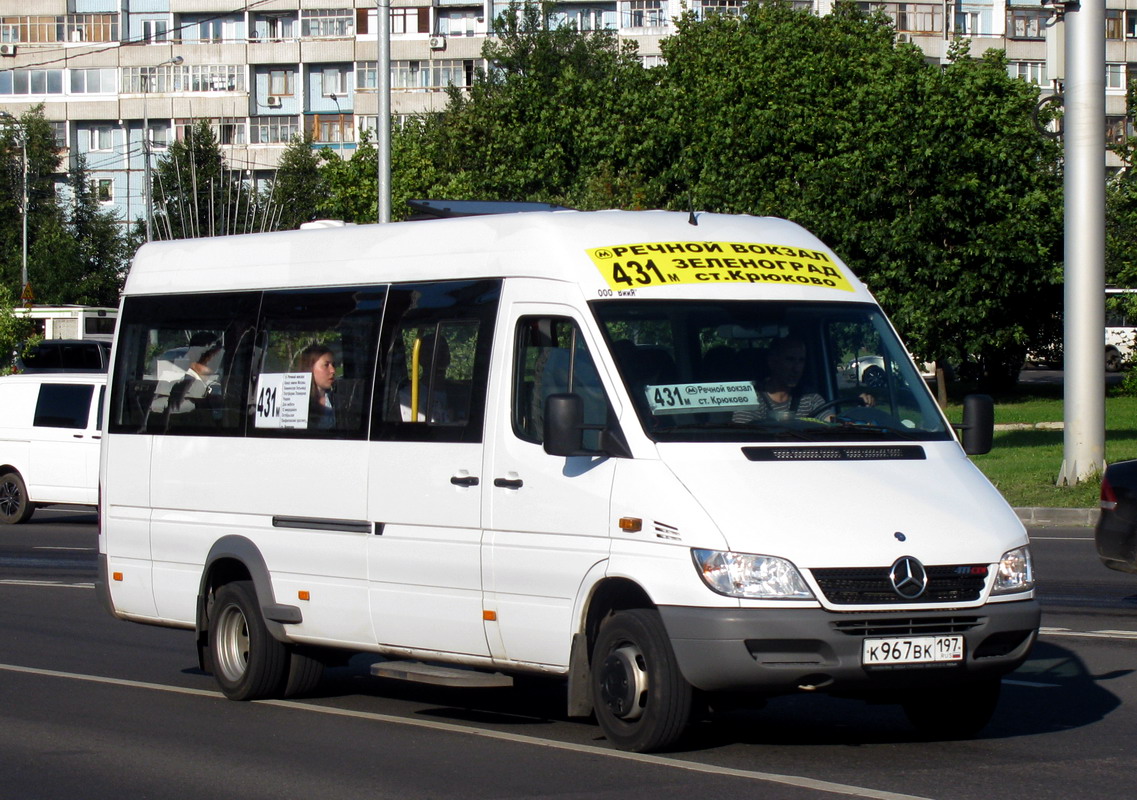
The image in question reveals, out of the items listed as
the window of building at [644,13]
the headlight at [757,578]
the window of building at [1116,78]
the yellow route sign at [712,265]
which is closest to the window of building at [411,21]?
the window of building at [644,13]

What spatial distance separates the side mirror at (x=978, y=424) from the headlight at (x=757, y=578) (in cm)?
167

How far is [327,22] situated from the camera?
81.9 metres

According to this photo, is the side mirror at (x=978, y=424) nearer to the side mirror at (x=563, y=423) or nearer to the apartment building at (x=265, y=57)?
the side mirror at (x=563, y=423)

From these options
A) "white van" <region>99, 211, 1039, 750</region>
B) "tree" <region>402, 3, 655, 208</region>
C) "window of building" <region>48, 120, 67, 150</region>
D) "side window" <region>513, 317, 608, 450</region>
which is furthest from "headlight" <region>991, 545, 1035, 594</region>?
"window of building" <region>48, 120, 67, 150</region>

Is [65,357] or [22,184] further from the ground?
[22,184]

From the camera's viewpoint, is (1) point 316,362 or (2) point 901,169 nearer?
(1) point 316,362

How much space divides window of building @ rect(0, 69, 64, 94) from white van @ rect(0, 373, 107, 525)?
66.0 m

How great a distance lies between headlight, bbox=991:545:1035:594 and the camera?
7.15 metres

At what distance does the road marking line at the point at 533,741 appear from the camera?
261 inches

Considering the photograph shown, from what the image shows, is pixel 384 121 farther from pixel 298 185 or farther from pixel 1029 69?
pixel 1029 69

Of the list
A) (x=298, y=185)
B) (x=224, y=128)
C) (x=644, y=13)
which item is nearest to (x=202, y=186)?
(x=298, y=185)

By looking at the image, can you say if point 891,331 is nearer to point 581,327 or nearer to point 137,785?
point 581,327

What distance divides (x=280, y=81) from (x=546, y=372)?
78.1 metres

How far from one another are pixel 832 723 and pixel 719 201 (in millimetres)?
38397
